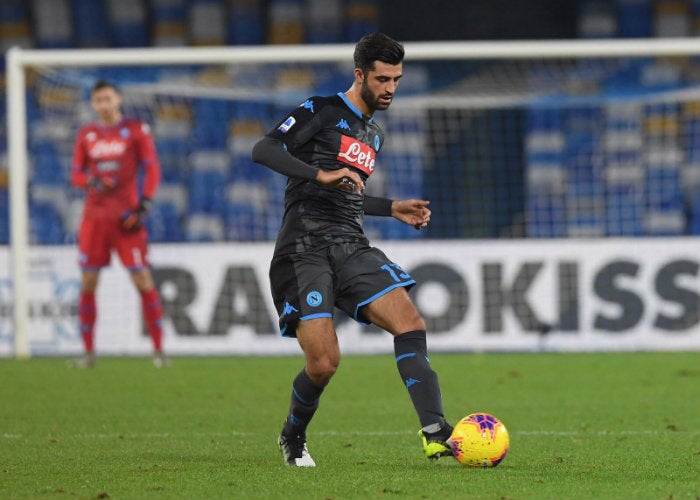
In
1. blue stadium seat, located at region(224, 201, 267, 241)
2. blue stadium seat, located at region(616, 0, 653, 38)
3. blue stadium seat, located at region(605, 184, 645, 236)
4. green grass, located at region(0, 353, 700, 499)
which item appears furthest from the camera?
blue stadium seat, located at region(616, 0, 653, 38)

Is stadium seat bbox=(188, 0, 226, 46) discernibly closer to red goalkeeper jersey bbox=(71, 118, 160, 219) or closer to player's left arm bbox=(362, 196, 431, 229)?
red goalkeeper jersey bbox=(71, 118, 160, 219)

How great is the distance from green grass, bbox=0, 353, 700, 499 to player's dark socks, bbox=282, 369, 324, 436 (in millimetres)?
183

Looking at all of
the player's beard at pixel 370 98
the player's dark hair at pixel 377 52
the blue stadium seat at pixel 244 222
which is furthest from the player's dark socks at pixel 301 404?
the blue stadium seat at pixel 244 222

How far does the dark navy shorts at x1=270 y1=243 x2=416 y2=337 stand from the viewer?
229 inches

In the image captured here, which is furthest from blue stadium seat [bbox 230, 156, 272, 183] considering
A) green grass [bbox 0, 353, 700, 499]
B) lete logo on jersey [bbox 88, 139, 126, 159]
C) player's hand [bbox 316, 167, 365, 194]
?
player's hand [bbox 316, 167, 365, 194]

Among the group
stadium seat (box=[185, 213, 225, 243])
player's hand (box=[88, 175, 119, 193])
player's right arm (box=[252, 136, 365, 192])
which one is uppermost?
player's right arm (box=[252, 136, 365, 192])

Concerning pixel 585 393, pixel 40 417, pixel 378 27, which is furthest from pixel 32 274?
pixel 378 27

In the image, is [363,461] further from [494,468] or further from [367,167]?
[367,167]

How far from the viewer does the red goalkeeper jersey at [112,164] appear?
37.6 ft

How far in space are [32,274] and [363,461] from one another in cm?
765

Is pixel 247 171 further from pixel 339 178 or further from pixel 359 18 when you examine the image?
pixel 339 178

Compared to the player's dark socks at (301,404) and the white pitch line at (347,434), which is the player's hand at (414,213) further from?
the white pitch line at (347,434)

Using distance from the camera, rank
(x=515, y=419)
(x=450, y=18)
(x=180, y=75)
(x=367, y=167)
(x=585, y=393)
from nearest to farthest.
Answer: (x=367, y=167)
(x=515, y=419)
(x=585, y=393)
(x=180, y=75)
(x=450, y=18)

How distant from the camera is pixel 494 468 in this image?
573cm
